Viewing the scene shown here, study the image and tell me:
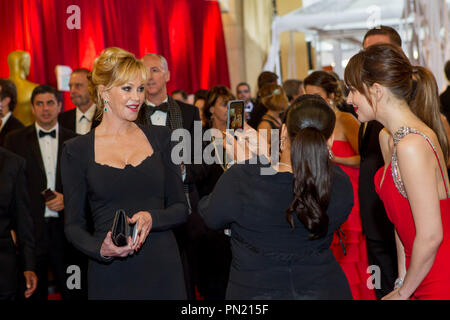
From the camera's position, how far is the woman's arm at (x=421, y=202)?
1723mm

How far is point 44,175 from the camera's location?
3.90 m

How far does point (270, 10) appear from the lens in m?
12.5

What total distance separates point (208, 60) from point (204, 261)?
5.96 meters

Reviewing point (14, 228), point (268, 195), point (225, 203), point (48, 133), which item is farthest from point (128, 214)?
point (48, 133)

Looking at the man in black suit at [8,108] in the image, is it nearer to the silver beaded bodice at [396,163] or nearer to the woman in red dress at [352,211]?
the woman in red dress at [352,211]

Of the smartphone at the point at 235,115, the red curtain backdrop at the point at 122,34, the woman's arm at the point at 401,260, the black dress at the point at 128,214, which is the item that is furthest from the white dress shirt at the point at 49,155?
the woman's arm at the point at 401,260

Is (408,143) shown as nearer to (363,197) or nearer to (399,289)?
(399,289)

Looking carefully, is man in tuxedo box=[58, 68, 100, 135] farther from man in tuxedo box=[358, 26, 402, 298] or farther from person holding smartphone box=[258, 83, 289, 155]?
man in tuxedo box=[358, 26, 402, 298]

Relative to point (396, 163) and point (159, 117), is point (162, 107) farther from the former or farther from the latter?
point (396, 163)

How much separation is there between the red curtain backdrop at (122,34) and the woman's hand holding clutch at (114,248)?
3506 millimetres

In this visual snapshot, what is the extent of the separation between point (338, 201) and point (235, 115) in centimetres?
66

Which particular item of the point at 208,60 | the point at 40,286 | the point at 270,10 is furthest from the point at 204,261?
the point at 270,10

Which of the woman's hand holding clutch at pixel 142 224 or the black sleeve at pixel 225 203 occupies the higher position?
the black sleeve at pixel 225 203
